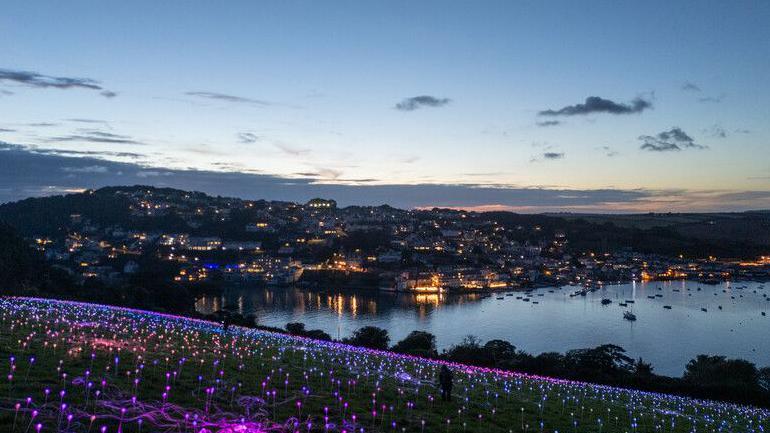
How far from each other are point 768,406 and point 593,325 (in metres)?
42.3

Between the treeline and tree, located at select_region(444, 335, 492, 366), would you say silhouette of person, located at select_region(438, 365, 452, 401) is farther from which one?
tree, located at select_region(444, 335, 492, 366)

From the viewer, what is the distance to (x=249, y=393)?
9.23 m

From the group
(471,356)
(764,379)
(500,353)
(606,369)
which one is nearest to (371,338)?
(500,353)

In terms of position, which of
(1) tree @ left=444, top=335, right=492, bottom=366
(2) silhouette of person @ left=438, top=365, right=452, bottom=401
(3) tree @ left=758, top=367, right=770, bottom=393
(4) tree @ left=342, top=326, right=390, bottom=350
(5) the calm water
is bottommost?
(5) the calm water

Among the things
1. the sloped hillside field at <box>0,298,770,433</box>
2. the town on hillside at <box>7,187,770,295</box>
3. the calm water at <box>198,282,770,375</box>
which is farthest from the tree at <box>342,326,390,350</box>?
the town on hillside at <box>7,187,770,295</box>

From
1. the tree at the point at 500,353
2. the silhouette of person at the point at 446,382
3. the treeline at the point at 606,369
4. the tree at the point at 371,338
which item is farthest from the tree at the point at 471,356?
the silhouette of person at the point at 446,382

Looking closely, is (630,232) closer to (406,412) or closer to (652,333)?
(652,333)

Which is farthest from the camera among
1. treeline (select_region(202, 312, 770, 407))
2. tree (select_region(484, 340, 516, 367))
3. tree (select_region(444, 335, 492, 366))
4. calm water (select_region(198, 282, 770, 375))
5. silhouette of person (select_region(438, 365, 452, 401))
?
calm water (select_region(198, 282, 770, 375))

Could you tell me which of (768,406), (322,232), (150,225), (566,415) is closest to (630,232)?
(322,232)

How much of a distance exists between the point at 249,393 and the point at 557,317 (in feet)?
196

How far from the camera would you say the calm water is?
1969 inches

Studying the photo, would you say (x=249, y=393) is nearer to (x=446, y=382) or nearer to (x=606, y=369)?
(x=446, y=382)

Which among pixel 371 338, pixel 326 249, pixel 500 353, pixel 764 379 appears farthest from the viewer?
pixel 326 249

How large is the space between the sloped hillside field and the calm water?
3083cm
